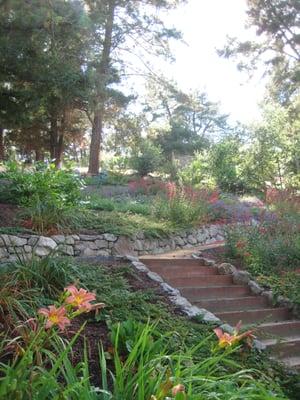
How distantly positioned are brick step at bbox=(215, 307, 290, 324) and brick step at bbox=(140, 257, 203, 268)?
57.4 inches

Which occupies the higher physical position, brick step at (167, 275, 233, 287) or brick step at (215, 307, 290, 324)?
brick step at (167, 275, 233, 287)

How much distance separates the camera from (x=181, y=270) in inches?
267

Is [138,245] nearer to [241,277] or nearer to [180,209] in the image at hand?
[180,209]

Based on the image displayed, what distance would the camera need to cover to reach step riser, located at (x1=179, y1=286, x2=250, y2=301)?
19.7ft

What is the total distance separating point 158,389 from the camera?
2.01 meters

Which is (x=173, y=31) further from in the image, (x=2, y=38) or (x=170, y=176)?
(x=2, y=38)

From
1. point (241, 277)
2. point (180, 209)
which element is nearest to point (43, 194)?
point (180, 209)

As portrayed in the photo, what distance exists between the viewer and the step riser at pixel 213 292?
6002 millimetres

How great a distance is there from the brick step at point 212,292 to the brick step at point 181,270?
0.47 m

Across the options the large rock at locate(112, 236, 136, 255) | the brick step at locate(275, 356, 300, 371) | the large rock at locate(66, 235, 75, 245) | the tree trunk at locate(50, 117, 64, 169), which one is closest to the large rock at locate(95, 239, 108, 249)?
the large rock at locate(112, 236, 136, 255)

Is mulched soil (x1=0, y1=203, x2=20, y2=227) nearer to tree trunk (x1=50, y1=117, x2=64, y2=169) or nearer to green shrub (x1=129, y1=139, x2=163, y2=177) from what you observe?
green shrub (x1=129, y1=139, x2=163, y2=177)

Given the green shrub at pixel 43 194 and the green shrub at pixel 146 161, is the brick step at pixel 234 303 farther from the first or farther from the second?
the green shrub at pixel 146 161

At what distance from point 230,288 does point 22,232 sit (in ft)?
10.2

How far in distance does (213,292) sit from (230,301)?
0.32m
